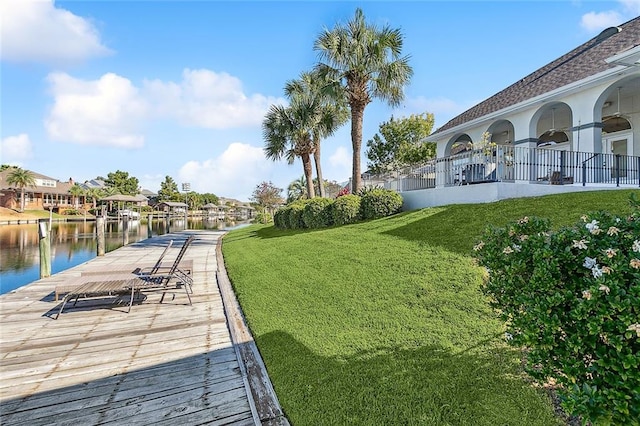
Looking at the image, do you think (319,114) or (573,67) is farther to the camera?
(319,114)

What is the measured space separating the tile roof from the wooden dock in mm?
12305

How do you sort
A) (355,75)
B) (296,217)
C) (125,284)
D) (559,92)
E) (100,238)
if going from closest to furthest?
(125,284)
(559,92)
(100,238)
(355,75)
(296,217)

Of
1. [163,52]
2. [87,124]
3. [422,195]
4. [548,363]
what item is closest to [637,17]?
[422,195]

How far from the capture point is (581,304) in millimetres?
1607

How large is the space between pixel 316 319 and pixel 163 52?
13.3m

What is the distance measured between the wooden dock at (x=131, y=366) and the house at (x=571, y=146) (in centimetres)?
869

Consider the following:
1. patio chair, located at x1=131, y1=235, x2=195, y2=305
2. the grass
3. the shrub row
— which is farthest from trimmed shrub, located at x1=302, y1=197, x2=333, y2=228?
patio chair, located at x1=131, y1=235, x2=195, y2=305

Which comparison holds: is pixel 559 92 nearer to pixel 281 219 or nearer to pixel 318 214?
pixel 318 214

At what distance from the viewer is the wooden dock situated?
9.46 feet

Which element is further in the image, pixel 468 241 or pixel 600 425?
pixel 468 241

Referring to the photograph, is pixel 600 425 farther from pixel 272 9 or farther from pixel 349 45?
pixel 349 45

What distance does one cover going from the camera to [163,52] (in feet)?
42.9

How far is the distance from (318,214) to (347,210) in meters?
1.77

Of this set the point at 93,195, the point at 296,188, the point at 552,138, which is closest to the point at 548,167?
the point at 552,138
